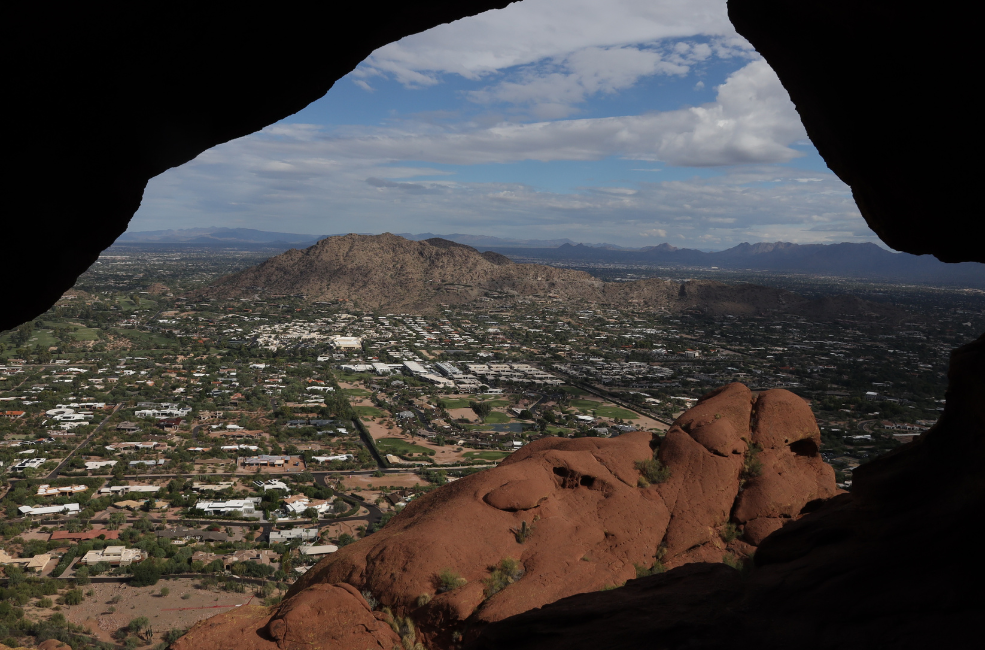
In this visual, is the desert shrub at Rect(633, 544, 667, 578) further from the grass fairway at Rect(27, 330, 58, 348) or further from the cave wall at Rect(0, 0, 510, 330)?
the grass fairway at Rect(27, 330, 58, 348)

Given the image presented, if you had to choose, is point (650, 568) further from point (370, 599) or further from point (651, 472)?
point (370, 599)

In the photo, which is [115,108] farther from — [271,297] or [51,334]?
[271,297]

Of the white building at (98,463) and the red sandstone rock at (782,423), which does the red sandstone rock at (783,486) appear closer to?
the red sandstone rock at (782,423)

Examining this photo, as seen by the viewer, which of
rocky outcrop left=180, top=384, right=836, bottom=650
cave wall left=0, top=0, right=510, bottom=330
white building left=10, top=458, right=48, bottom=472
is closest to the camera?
cave wall left=0, top=0, right=510, bottom=330

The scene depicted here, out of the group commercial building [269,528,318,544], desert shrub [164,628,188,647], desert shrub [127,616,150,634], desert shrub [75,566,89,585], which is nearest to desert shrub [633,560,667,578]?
desert shrub [164,628,188,647]

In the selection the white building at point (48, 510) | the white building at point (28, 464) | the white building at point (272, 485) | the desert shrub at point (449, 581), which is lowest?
the white building at point (28, 464)

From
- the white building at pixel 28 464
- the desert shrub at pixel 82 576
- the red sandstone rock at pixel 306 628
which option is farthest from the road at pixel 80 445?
the red sandstone rock at pixel 306 628

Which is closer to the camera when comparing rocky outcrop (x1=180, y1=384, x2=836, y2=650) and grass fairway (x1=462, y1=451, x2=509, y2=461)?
rocky outcrop (x1=180, y1=384, x2=836, y2=650)
